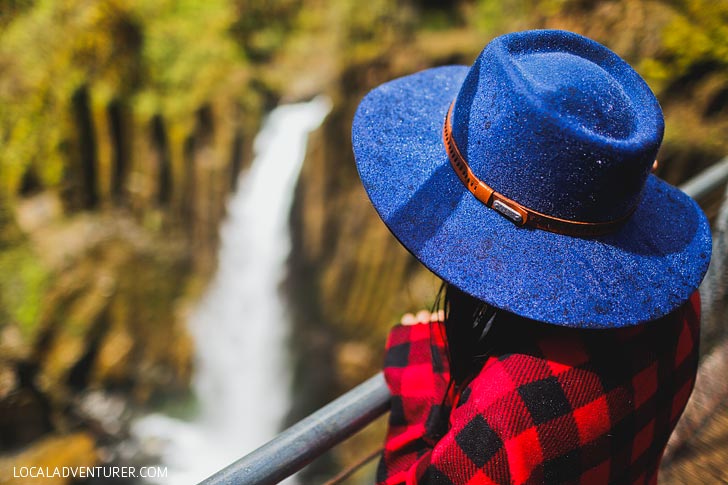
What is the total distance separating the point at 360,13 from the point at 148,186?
472 cm

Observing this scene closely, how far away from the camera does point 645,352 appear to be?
1015 millimetres

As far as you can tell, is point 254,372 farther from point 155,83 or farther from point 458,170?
point 458,170

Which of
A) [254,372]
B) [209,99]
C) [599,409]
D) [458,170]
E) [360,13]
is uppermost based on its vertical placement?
[458,170]

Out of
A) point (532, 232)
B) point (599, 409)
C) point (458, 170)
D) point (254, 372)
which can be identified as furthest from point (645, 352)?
point (254, 372)

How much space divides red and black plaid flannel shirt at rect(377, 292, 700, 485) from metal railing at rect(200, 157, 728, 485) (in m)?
0.18

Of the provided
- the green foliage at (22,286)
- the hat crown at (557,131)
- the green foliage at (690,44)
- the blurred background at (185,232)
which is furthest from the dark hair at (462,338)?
the green foliage at (22,286)

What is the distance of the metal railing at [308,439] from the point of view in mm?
1001

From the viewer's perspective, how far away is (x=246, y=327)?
9578 mm

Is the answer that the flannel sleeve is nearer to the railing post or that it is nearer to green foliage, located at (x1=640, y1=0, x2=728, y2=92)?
the railing post

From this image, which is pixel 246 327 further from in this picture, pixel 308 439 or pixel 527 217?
pixel 527 217

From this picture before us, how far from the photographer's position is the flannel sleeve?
3.91 feet

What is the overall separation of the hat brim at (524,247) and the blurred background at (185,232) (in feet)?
20.4

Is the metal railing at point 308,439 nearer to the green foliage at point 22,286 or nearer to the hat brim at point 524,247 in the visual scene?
the hat brim at point 524,247

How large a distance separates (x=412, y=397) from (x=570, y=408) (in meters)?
0.41
